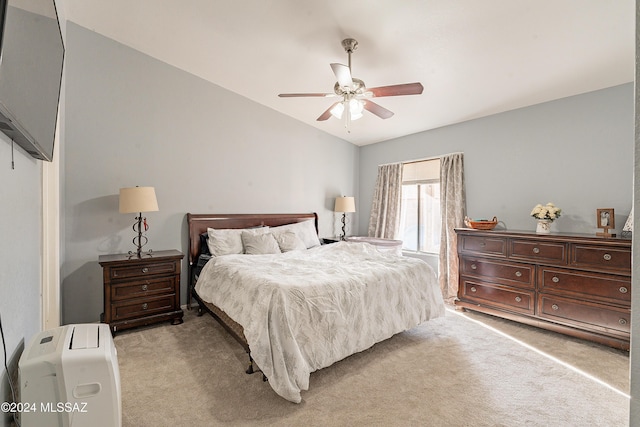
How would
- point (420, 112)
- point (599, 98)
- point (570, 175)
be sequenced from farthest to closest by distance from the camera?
point (420, 112) < point (570, 175) < point (599, 98)

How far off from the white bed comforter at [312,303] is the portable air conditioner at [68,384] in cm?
84

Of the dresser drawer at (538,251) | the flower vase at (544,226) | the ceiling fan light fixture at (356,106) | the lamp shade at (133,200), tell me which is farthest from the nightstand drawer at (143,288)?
the flower vase at (544,226)

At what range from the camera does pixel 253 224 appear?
4.29m

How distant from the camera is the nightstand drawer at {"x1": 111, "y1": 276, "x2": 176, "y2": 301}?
287 cm

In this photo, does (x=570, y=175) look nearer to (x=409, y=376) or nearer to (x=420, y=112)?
(x=420, y=112)

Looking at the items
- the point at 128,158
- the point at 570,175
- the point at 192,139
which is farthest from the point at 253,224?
the point at 570,175

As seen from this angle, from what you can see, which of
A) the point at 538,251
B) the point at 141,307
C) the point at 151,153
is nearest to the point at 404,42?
the point at 538,251

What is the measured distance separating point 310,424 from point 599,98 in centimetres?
418

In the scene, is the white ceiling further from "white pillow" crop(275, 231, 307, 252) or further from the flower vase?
"white pillow" crop(275, 231, 307, 252)

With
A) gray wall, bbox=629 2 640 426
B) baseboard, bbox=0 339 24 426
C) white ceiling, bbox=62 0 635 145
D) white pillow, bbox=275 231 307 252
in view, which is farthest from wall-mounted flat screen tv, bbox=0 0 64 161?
white pillow, bbox=275 231 307 252

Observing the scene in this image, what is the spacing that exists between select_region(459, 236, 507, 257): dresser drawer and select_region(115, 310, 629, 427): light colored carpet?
0.95 metres

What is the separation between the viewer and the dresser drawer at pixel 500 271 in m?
3.16

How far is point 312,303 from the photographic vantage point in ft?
7.04

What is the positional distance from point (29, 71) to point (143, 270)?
2403 millimetres
